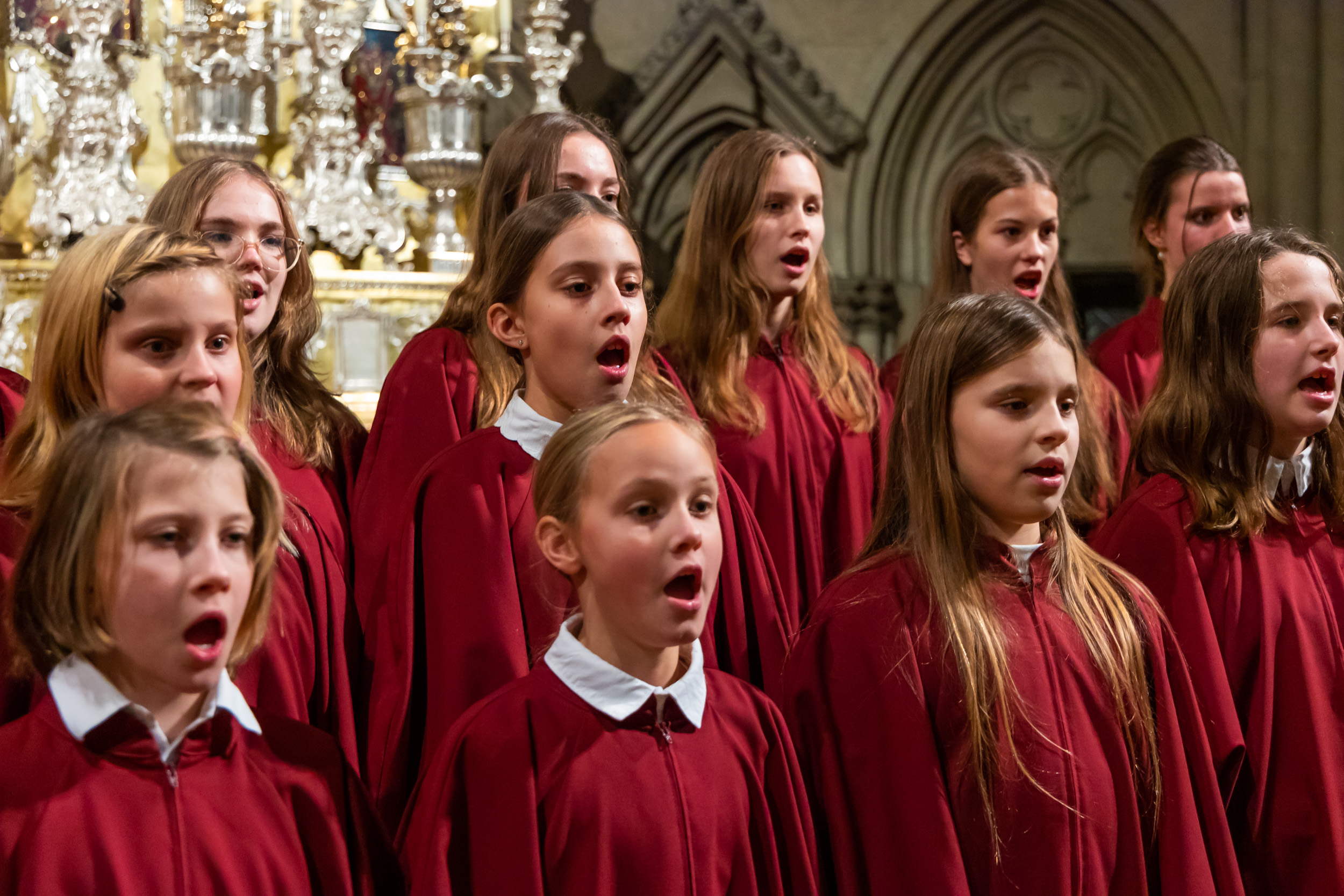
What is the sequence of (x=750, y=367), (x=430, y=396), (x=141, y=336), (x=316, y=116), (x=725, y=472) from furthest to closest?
(x=316, y=116), (x=750, y=367), (x=430, y=396), (x=725, y=472), (x=141, y=336)

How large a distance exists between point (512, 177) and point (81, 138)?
232 centimetres

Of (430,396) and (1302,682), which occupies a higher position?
(430,396)

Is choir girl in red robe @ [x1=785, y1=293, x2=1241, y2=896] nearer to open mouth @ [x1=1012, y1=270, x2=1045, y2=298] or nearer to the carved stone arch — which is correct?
open mouth @ [x1=1012, y1=270, x2=1045, y2=298]

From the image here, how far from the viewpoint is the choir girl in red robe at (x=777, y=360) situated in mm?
3072

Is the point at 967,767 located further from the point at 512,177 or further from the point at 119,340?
the point at 512,177

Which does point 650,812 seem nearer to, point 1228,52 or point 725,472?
point 725,472

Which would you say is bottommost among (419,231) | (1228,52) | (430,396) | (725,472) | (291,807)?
(291,807)

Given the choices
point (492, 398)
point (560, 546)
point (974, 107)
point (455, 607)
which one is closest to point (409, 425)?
point (492, 398)

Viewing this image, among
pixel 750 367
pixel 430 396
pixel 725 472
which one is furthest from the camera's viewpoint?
pixel 750 367

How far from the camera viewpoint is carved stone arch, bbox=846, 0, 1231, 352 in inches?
285

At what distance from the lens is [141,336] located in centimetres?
202

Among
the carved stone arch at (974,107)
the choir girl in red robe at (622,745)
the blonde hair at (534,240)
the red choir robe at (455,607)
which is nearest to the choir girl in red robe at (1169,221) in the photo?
the blonde hair at (534,240)

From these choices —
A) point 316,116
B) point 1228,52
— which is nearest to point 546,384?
point 316,116

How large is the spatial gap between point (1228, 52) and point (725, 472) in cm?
528
